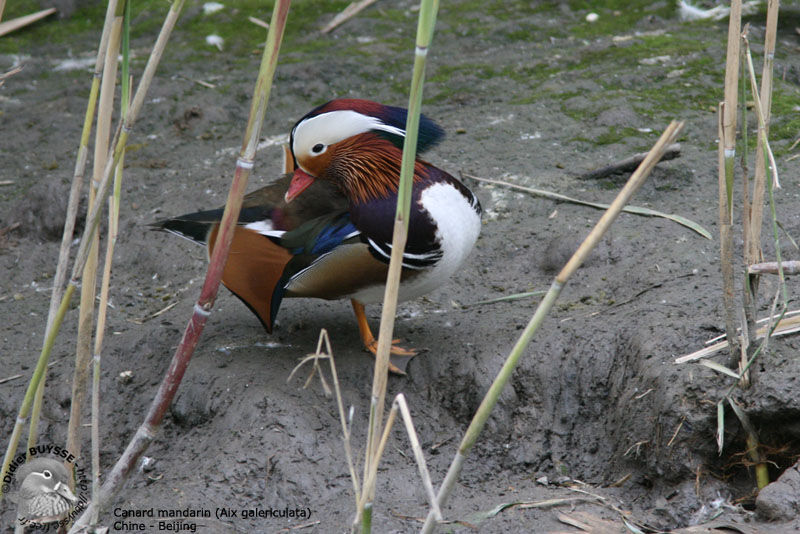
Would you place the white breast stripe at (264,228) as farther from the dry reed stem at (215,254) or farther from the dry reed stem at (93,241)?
the dry reed stem at (215,254)

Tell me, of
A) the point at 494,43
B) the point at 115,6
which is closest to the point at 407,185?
the point at 115,6

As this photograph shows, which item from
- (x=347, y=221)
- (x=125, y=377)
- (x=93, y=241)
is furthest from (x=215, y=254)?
(x=125, y=377)

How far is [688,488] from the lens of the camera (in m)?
2.21

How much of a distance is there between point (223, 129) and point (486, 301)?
241 centimetres

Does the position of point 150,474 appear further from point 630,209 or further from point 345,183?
point 630,209

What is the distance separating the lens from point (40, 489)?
75.4 inches

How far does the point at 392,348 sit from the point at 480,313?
18.2 inches

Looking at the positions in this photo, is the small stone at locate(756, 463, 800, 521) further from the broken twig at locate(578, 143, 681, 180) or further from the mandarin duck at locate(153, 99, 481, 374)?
the broken twig at locate(578, 143, 681, 180)

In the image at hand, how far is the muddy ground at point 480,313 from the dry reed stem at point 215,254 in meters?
0.43

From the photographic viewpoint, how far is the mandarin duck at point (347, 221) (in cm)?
259

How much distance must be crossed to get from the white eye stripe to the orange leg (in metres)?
0.59

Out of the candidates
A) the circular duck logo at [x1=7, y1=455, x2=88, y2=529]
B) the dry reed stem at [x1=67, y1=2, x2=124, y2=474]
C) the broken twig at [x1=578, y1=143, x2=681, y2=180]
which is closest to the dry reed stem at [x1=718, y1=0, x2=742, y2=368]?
the dry reed stem at [x1=67, y1=2, x2=124, y2=474]

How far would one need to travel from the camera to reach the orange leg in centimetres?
282

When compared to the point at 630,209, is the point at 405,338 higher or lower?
lower
